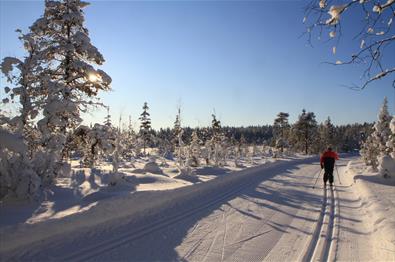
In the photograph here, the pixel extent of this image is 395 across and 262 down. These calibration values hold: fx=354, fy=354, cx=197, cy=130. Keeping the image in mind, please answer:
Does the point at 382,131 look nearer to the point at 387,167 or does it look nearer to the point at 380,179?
the point at 387,167

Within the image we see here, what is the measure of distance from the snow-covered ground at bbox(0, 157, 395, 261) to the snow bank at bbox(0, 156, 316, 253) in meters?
0.02

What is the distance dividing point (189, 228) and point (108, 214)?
6.64ft

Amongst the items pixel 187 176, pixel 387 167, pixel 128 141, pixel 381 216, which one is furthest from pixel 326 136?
pixel 381 216

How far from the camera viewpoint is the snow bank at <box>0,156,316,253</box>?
21.1 feet

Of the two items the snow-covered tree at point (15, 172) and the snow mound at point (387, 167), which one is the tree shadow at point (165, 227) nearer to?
the snow-covered tree at point (15, 172)

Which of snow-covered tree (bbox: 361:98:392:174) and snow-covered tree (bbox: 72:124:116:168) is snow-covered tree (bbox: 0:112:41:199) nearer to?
snow-covered tree (bbox: 72:124:116:168)

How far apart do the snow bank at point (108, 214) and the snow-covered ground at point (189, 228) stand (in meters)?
0.02

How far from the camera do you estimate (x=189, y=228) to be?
27.8 ft

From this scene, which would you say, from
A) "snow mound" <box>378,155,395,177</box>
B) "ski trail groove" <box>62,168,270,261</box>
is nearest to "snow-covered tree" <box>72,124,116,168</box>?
"ski trail groove" <box>62,168,270,261</box>

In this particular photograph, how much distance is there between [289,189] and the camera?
16000 millimetres

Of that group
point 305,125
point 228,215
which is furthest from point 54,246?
point 305,125

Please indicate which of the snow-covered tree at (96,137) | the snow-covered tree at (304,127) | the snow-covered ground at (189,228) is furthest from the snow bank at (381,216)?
the snow-covered tree at (304,127)

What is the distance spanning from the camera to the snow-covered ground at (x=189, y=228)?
6.50 meters

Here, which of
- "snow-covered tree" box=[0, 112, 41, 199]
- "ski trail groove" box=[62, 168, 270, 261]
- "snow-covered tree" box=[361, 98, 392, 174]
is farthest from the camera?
"snow-covered tree" box=[361, 98, 392, 174]
